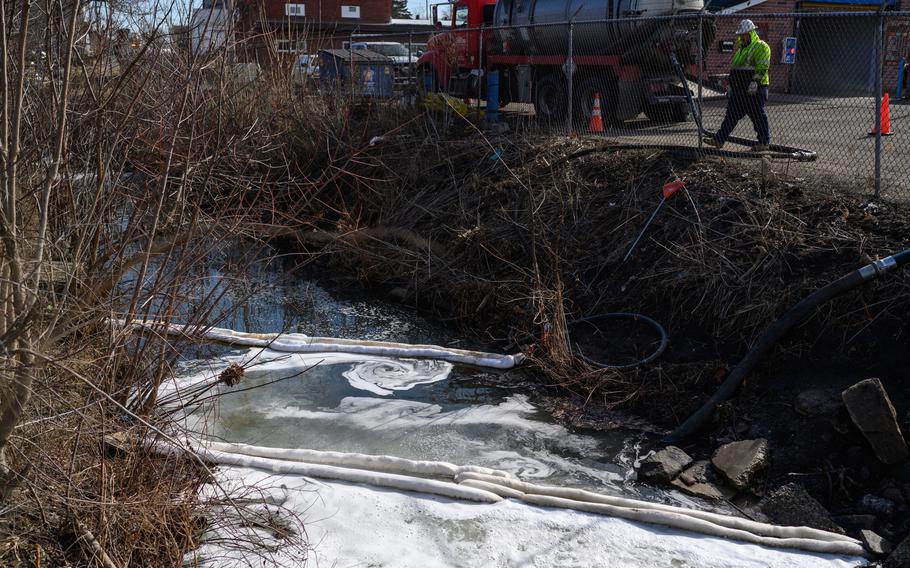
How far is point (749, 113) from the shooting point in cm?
987

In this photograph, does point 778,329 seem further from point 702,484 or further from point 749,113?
point 749,113

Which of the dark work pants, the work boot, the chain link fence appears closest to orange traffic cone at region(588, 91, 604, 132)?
the chain link fence

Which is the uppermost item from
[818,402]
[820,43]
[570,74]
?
[820,43]

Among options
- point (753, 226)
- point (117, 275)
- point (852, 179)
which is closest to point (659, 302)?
point (753, 226)

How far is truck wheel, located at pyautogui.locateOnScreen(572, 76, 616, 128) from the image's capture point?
1309 cm

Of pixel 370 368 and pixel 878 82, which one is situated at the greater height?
pixel 878 82

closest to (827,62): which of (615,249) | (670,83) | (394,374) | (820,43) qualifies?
(820,43)

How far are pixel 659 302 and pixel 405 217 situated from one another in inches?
181

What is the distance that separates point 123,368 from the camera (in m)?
4.58

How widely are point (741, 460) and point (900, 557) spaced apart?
4.21 ft

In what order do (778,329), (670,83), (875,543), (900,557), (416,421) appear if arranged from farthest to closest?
1. (670,83)
2. (416,421)
3. (778,329)
4. (875,543)
5. (900,557)

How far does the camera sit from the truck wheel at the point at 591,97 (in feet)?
43.0

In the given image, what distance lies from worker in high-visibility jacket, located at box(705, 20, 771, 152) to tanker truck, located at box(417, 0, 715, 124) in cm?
120

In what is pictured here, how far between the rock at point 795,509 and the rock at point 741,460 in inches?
7.4
